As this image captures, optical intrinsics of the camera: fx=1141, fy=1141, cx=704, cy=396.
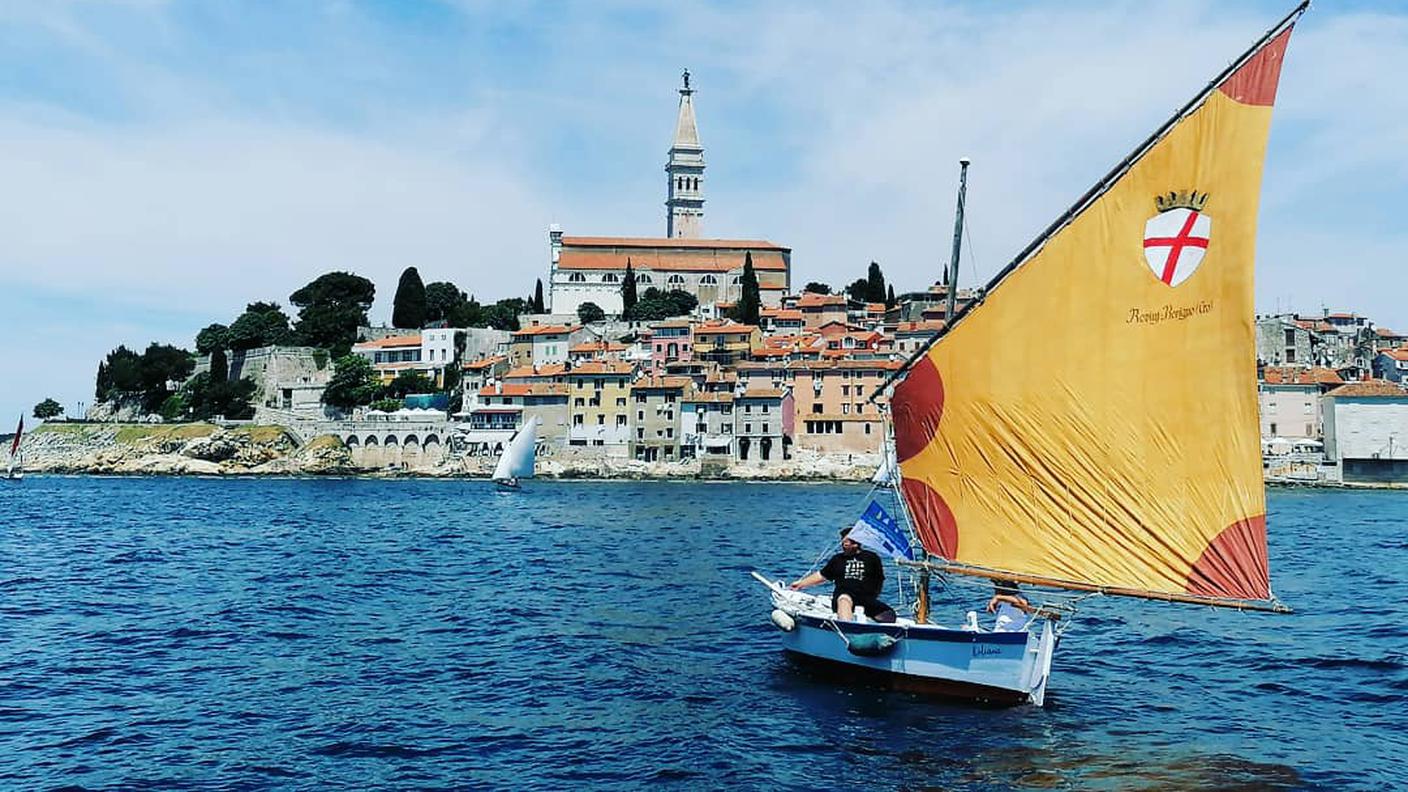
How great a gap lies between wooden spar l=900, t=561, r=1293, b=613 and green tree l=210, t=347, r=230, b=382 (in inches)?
4628

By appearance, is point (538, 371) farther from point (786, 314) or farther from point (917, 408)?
point (917, 408)

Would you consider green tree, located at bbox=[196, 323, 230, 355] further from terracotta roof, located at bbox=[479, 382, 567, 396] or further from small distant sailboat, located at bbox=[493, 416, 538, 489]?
small distant sailboat, located at bbox=[493, 416, 538, 489]

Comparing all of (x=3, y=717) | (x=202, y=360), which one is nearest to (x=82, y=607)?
(x=3, y=717)

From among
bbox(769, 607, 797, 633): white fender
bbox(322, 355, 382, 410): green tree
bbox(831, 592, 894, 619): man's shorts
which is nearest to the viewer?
bbox(831, 592, 894, 619): man's shorts

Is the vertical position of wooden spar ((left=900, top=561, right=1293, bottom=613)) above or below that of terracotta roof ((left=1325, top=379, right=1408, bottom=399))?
below

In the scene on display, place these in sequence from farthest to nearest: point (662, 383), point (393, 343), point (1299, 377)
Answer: point (393, 343)
point (1299, 377)
point (662, 383)

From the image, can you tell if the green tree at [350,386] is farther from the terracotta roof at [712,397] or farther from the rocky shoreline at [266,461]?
the terracotta roof at [712,397]

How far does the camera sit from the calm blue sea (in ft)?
47.3

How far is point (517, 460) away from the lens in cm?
8294

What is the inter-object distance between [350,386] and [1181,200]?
4173 inches

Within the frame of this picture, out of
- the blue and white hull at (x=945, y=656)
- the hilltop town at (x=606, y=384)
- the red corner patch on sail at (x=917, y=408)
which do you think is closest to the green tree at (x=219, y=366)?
the hilltop town at (x=606, y=384)

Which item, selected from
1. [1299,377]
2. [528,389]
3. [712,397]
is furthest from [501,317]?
[1299,377]

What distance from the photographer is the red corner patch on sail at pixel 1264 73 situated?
14273mm

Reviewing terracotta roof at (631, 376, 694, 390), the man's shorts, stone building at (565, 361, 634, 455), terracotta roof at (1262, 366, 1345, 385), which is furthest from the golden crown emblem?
terracotta roof at (1262, 366, 1345, 385)
